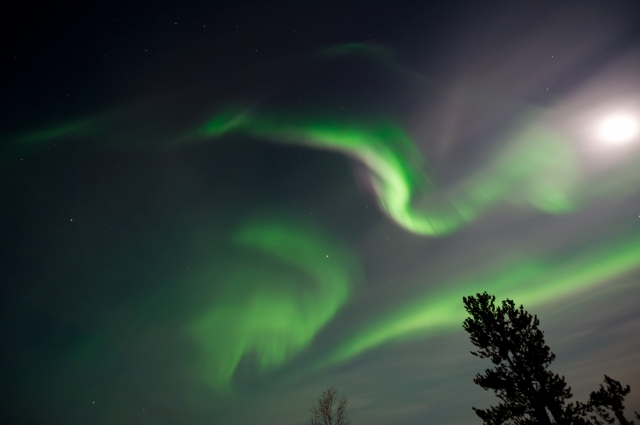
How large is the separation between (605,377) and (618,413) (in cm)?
147

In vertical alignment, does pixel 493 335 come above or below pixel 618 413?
above

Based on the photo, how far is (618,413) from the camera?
13.7 m

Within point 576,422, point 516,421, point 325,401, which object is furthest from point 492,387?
point 325,401

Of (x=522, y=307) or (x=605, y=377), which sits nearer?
(x=605, y=377)

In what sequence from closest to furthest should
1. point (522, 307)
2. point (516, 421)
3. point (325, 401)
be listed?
1. point (516, 421)
2. point (522, 307)
3. point (325, 401)

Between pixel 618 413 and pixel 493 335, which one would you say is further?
pixel 493 335

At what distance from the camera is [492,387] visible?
51.8 feet

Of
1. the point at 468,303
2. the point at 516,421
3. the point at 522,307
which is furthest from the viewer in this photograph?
the point at 468,303

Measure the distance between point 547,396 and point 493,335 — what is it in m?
3.27

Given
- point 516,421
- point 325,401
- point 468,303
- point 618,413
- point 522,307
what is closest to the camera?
point 618,413

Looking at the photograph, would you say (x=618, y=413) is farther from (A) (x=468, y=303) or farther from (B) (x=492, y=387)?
(A) (x=468, y=303)

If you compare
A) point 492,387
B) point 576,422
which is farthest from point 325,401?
point 576,422

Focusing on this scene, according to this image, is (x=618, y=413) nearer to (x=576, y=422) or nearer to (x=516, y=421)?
(x=576, y=422)

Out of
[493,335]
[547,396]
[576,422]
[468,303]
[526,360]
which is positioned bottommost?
[576,422]
